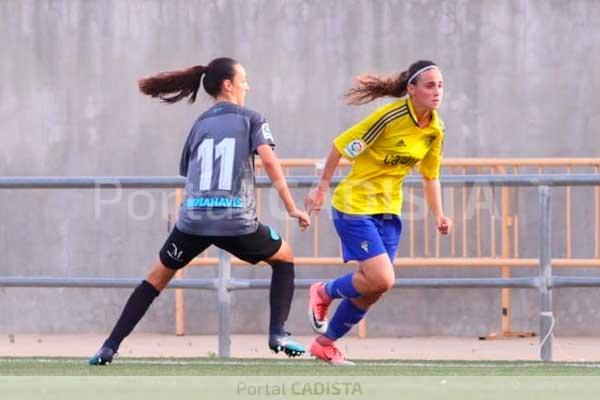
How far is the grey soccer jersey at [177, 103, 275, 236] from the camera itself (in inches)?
309

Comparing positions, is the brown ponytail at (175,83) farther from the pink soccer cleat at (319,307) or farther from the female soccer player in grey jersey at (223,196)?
the pink soccer cleat at (319,307)

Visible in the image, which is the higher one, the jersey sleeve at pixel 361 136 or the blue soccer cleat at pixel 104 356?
the jersey sleeve at pixel 361 136

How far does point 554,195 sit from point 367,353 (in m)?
2.10

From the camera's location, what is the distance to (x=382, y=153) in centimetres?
819

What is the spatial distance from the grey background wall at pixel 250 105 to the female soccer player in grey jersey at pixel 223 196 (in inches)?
136

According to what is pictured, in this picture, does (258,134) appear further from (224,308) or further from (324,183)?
(224,308)

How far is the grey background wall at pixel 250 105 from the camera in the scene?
11.7 meters
